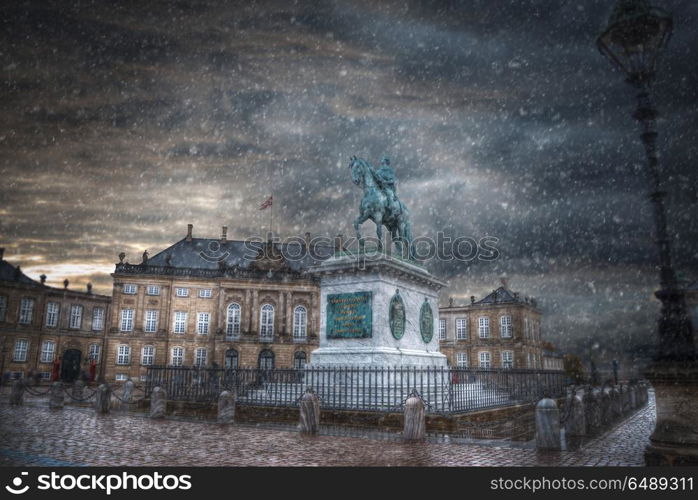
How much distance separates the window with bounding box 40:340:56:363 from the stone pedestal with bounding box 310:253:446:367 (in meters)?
46.8

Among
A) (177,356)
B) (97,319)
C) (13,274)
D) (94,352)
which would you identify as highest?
(13,274)

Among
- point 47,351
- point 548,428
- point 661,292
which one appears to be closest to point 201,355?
point 47,351

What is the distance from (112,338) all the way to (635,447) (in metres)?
51.0

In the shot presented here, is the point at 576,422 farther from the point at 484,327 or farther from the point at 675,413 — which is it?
the point at 484,327

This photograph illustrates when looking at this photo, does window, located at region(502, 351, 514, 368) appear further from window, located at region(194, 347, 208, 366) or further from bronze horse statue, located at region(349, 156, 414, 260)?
bronze horse statue, located at region(349, 156, 414, 260)

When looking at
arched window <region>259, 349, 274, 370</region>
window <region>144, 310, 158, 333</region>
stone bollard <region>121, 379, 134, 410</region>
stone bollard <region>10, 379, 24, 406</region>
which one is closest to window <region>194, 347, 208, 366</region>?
window <region>144, 310, 158, 333</region>

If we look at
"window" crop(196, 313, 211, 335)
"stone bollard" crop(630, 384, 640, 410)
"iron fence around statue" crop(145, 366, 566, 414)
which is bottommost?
"stone bollard" crop(630, 384, 640, 410)

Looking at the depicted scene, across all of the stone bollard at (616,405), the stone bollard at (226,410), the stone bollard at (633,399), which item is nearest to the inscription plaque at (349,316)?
the stone bollard at (226,410)

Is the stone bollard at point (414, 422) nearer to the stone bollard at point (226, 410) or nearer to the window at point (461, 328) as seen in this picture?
the stone bollard at point (226, 410)

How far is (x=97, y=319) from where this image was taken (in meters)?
58.2

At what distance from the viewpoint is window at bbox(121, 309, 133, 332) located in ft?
170

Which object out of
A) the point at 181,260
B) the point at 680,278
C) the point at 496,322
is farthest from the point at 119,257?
the point at 680,278

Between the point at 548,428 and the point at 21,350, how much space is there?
2121 inches

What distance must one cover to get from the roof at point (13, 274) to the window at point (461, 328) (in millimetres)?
48314
